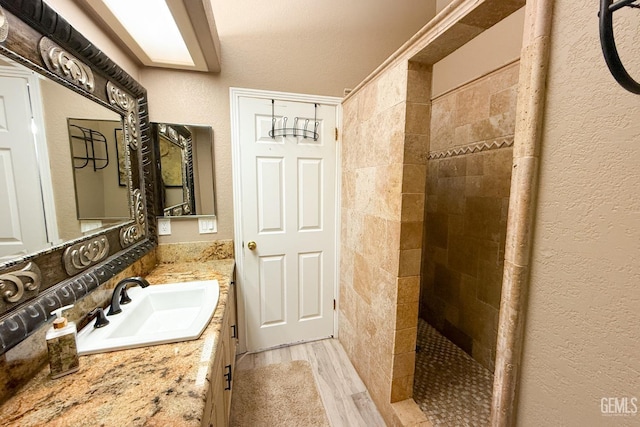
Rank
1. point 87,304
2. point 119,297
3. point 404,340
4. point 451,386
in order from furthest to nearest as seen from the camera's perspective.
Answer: point 451,386, point 404,340, point 119,297, point 87,304

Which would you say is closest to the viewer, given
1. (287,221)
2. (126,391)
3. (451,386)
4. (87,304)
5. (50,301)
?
(126,391)

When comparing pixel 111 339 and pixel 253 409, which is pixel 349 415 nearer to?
pixel 253 409

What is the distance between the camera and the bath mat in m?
1.48

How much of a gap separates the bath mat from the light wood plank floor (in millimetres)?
60

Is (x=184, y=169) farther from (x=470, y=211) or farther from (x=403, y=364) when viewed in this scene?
(x=470, y=211)

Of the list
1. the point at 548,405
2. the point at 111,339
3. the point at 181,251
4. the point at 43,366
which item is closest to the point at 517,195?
the point at 548,405

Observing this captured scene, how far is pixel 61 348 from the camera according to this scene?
2.45 ft

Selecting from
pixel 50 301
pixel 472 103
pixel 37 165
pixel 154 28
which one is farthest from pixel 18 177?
pixel 472 103

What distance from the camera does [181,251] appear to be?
185 cm

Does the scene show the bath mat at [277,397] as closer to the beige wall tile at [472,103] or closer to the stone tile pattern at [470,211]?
the stone tile pattern at [470,211]

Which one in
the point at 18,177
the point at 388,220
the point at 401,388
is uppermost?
the point at 18,177

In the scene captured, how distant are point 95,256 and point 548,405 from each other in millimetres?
1685

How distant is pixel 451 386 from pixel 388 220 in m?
1.20

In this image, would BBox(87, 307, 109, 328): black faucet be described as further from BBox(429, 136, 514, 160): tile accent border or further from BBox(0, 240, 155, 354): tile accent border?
BBox(429, 136, 514, 160): tile accent border
